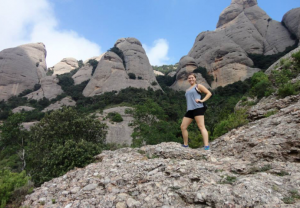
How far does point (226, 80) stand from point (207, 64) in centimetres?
743

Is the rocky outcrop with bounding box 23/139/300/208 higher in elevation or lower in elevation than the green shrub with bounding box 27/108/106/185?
lower

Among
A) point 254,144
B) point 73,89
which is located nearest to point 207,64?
point 73,89

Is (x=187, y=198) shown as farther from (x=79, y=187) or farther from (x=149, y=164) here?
(x=79, y=187)

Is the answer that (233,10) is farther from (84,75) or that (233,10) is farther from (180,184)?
(180,184)

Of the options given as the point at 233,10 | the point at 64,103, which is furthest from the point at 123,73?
the point at 233,10

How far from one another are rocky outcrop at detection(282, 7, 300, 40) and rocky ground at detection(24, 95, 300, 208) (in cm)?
5152

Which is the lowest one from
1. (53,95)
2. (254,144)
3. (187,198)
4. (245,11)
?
(187,198)

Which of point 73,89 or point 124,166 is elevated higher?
point 73,89

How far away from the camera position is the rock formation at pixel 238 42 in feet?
139

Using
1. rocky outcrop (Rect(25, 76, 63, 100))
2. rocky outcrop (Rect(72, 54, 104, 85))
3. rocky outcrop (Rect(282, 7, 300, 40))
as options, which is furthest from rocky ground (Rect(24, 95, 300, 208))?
rocky outcrop (Rect(282, 7, 300, 40))

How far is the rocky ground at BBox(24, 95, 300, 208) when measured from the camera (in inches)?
106

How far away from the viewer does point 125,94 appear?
1462 inches

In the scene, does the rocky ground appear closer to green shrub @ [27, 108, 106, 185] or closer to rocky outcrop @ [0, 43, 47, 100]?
green shrub @ [27, 108, 106, 185]

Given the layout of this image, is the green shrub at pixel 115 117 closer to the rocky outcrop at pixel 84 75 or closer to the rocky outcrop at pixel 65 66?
the rocky outcrop at pixel 84 75
